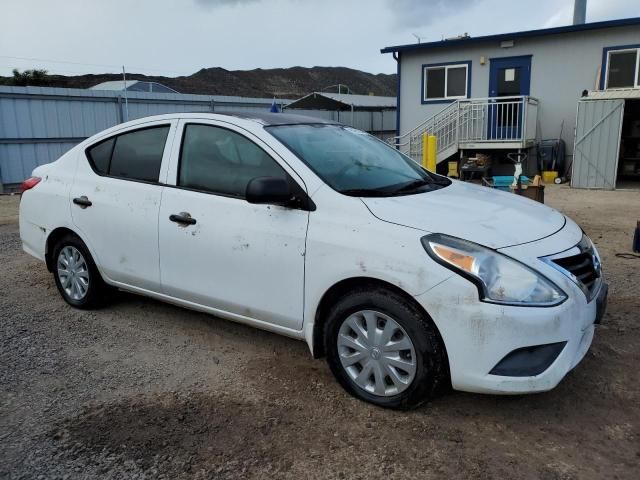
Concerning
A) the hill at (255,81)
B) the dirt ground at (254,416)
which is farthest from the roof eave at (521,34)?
the hill at (255,81)

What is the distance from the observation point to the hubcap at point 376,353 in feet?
9.73

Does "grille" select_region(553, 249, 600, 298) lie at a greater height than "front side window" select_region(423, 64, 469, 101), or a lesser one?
lesser

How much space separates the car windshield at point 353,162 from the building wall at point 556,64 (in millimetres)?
12277

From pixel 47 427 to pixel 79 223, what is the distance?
75.2 inches

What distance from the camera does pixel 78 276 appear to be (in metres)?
4.68

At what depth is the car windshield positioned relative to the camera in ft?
11.3

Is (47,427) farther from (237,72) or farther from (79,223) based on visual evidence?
(237,72)

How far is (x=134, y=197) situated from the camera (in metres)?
4.10

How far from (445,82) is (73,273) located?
13.9 meters

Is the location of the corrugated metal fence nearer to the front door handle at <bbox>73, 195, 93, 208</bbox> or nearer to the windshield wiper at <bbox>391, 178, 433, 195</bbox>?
the front door handle at <bbox>73, 195, 93, 208</bbox>

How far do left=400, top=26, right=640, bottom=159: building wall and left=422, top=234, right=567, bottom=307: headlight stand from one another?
44.1 feet

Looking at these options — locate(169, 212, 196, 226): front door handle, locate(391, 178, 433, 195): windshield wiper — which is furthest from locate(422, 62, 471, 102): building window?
locate(169, 212, 196, 226): front door handle

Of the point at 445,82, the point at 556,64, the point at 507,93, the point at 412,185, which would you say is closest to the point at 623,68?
the point at 556,64

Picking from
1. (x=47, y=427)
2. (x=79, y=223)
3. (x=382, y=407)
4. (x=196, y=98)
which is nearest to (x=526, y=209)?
(x=382, y=407)
